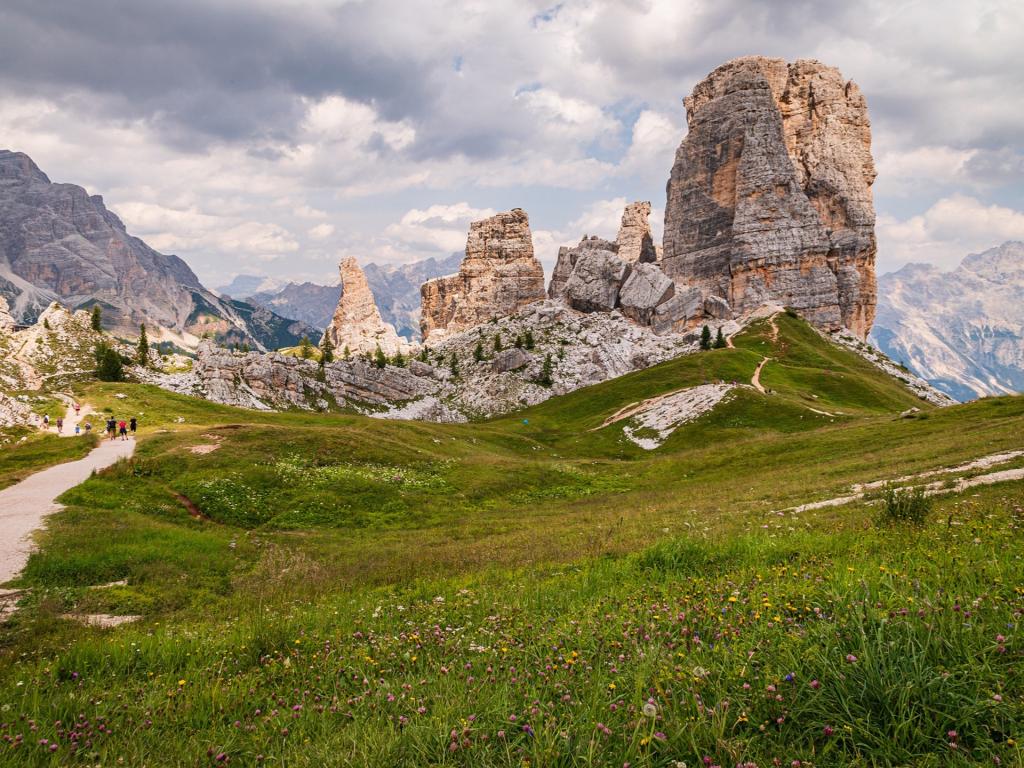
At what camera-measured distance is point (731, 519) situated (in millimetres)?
20031

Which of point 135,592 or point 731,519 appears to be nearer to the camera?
point 135,592

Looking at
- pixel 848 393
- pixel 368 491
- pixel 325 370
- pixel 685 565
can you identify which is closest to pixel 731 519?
pixel 685 565

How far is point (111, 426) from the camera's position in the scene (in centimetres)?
4709

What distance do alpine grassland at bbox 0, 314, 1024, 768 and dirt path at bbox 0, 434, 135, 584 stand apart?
830 mm

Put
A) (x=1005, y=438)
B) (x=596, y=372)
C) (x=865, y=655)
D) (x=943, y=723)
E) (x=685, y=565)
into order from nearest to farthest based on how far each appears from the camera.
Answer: (x=943, y=723) < (x=865, y=655) < (x=685, y=565) < (x=1005, y=438) < (x=596, y=372)

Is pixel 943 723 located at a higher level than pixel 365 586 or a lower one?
higher

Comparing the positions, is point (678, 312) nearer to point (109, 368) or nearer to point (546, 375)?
point (546, 375)

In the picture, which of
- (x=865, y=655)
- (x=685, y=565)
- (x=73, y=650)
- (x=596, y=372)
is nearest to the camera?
(x=865, y=655)

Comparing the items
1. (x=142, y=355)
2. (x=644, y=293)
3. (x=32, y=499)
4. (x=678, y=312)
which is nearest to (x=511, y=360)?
(x=644, y=293)

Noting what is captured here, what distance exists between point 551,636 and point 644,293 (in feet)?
626

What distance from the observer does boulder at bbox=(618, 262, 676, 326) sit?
608ft

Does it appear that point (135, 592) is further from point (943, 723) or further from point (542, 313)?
point (542, 313)

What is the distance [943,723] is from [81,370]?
121m

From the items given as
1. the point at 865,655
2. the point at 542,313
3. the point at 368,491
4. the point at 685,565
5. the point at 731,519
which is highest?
the point at 542,313
